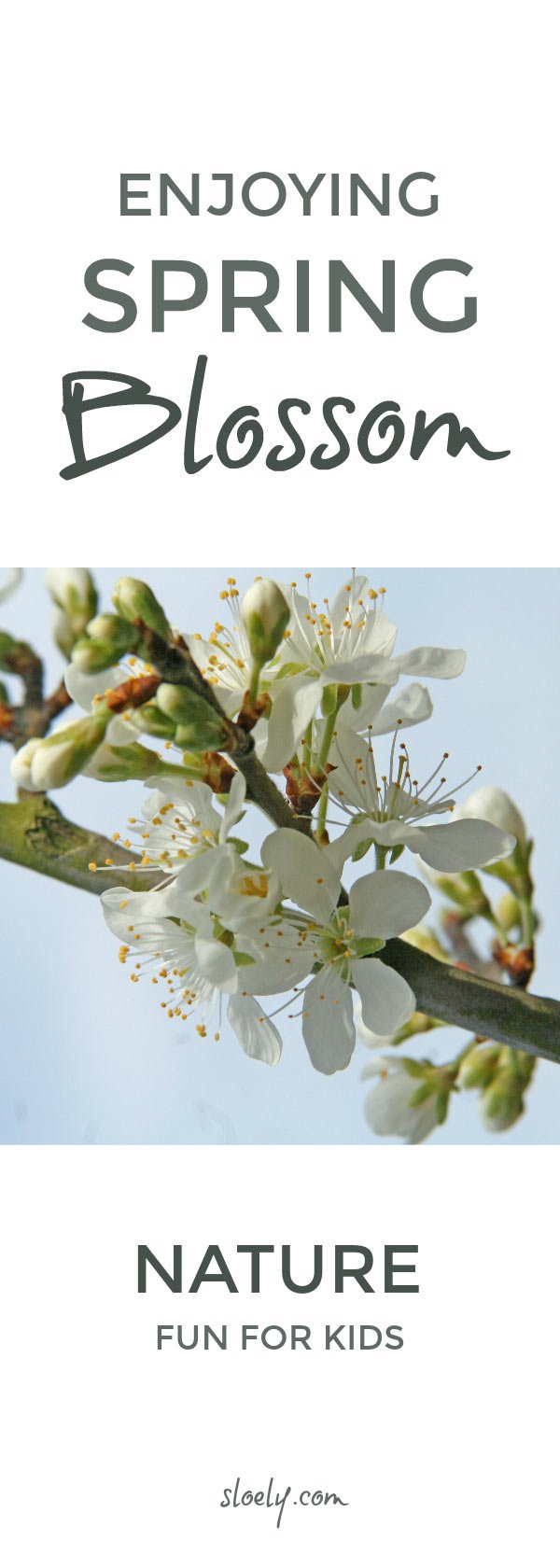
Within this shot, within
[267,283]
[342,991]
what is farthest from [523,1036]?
[267,283]

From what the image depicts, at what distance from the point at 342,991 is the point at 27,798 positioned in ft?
1.27

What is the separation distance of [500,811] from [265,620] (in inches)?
29.8

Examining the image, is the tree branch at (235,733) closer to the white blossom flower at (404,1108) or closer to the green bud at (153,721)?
the green bud at (153,721)

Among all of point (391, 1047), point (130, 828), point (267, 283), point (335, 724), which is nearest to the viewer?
point (335, 724)

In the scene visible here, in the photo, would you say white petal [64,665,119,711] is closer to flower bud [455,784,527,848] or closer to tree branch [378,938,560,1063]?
tree branch [378,938,560,1063]

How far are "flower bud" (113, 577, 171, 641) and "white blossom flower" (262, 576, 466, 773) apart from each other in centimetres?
13

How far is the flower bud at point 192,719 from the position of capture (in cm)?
95

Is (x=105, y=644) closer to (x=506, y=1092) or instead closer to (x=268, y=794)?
(x=268, y=794)

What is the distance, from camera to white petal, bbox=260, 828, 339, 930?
39.7 inches

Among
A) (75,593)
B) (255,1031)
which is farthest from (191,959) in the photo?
(75,593)

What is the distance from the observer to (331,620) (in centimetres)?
124

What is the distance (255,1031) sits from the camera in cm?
113

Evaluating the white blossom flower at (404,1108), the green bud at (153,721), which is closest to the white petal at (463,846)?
the green bud at (153,721)

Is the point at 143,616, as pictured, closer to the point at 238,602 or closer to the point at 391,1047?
the point at 238,602
